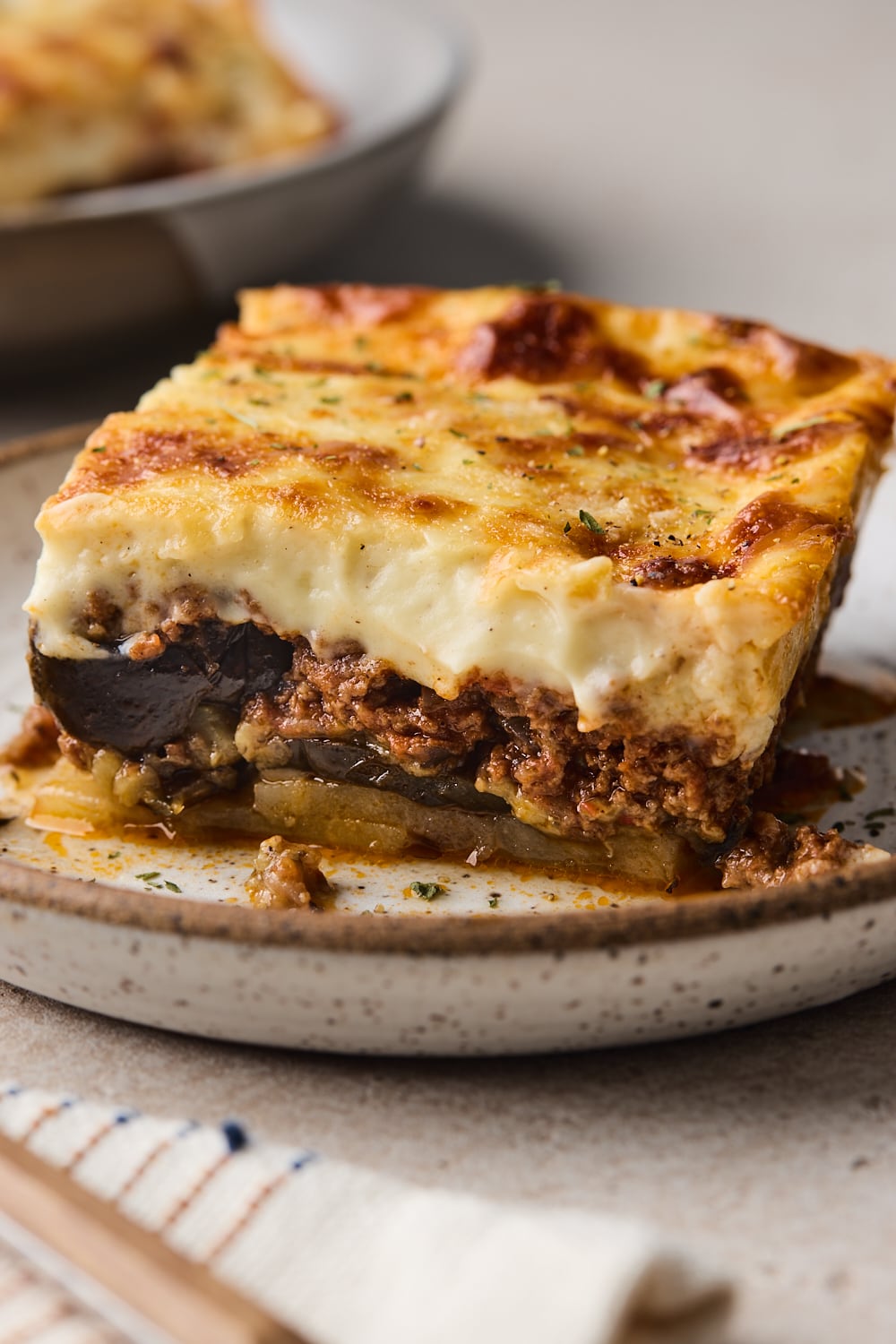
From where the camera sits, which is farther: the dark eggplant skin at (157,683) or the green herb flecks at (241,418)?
the green herb flecks at (241,418)

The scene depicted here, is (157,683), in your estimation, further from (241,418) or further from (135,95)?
(135,95)

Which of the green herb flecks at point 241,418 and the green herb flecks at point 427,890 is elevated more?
the green herb flecks at point 241,418

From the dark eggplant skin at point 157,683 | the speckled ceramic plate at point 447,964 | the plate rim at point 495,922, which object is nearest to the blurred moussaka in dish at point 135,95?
the dark eggplant skin at point 157,683

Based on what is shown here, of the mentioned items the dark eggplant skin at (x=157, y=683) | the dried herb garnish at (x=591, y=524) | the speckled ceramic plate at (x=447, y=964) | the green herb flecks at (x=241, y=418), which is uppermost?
the dried herb garnish at (x=591, y=524)

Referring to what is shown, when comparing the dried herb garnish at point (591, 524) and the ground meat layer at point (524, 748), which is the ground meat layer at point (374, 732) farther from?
the dried herb garnish at point (591, 524)

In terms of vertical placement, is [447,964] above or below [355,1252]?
above

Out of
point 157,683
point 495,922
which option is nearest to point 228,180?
point 157,683

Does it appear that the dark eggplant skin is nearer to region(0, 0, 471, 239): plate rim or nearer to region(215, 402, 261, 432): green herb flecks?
region(215, 402, 261, 432): green herb flecks

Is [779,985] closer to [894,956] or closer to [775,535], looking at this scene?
[894,956]
